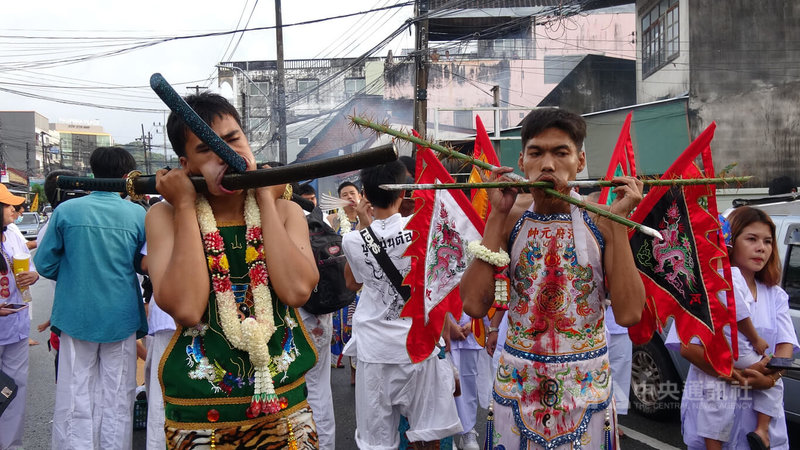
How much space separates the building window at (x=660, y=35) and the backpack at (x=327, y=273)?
15.5m

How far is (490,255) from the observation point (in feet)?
7.57

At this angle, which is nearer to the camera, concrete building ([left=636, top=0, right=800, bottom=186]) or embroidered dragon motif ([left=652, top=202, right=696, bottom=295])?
embroidered dragon motif ([left=652, top=202, right=696, bottom=295])

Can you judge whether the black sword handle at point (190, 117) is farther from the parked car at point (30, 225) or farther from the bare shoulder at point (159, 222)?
the parked car at point (30, 225)

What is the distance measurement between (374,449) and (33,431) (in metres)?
3.36

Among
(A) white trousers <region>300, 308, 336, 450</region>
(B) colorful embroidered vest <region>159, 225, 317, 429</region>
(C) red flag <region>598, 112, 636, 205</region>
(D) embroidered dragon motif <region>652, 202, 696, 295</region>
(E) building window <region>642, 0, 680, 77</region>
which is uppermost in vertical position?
(E) building window <region>642, 0, 680, 77</region>

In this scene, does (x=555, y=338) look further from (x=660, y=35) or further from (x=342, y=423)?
(x=660, y=35)

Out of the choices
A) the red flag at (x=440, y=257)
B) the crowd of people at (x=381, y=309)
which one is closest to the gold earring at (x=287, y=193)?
the crowd of people at (x=381, y=309)

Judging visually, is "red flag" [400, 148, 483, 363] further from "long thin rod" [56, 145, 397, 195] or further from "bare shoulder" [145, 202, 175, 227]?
"bare shoulder" [145, 202, 175, 227]

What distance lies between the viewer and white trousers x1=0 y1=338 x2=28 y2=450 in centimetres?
427

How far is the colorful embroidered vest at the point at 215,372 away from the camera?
1.94m

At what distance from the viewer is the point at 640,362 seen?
5402 millimetres

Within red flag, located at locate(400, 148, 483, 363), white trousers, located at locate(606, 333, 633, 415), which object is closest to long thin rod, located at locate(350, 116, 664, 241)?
red flag, located at locate(400, 148, 483, 363)

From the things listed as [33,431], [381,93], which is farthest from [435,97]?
[33,431]

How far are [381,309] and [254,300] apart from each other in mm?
1721
